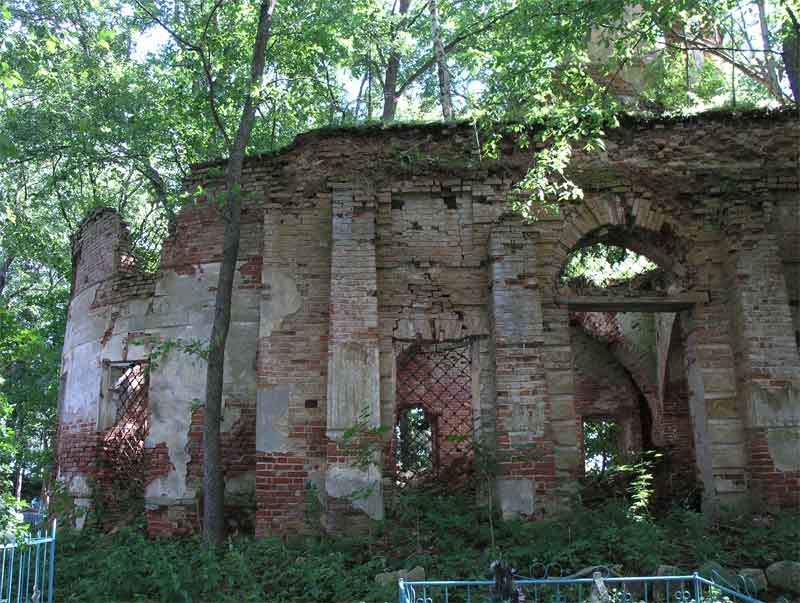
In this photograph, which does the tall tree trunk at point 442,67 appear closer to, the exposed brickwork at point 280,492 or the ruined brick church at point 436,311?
the ruined brick church at point 436,311

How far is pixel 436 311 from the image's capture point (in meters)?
8.88

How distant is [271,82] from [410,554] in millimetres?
6539

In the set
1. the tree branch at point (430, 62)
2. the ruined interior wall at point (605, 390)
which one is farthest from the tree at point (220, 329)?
the tree branch at point (430, 62)

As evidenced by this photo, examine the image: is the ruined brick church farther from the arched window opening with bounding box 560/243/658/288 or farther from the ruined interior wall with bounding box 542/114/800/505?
the arched window opening with bounding box 560/243/658/288

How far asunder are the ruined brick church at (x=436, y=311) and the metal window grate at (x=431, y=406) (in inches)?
79.9

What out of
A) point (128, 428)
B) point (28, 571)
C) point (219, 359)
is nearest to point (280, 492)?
point (219, 359)

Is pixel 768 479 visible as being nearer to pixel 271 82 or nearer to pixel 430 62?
pixel 271 82

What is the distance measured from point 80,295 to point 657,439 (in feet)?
34.7

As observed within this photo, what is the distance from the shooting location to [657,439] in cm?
1287

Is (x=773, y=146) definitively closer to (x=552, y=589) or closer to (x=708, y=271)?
(x=708, y=271)

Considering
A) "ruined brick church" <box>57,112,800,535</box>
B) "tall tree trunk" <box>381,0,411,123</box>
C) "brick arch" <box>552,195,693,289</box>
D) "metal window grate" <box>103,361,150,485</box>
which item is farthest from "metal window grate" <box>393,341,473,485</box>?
"tall tree trunk" <box>381,0,411,123</box>

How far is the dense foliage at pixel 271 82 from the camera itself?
8375 millimetres

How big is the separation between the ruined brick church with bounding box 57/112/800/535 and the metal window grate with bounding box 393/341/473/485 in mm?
2029

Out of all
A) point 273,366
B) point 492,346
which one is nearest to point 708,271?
point 492,346
